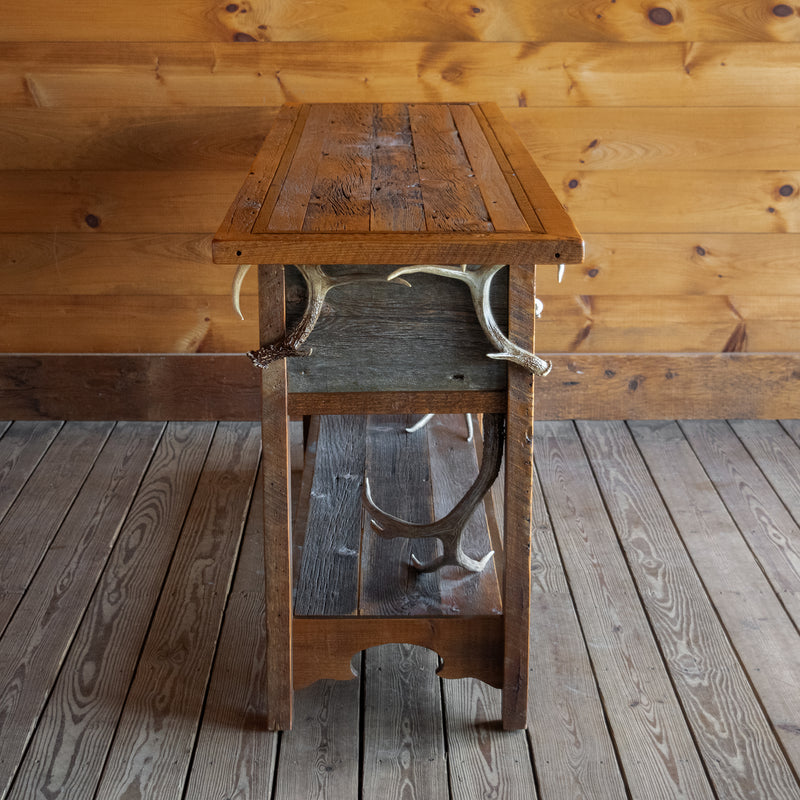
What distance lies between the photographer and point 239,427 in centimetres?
308

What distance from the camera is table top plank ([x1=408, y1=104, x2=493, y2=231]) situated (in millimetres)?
1542

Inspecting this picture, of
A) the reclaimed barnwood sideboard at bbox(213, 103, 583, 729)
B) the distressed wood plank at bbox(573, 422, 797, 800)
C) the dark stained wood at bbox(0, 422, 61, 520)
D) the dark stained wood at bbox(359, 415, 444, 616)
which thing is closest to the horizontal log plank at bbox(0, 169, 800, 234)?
the dark stained wood at bbox(0, 422, 61, 520)

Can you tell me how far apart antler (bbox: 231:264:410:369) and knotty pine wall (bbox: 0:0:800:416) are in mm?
1403

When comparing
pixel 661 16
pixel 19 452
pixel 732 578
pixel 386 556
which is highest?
pixel 661 16

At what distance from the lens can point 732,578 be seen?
2.29 m

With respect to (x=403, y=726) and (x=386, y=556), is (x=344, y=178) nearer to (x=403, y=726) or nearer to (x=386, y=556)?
(x=386, y=556)

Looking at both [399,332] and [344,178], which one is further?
[344,178]

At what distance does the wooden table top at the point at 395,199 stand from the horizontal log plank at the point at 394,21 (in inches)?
21.3

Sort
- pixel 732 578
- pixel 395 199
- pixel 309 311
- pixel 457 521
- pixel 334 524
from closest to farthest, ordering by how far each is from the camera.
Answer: pixel 309 311, pixel 395 199, pixel 457 521, pixel 334 524, pixel 732 578

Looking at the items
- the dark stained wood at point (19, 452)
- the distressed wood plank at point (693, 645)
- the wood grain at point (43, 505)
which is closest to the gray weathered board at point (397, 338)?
the distressed wood plank at point (693, 645)

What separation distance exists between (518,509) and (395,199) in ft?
1.80

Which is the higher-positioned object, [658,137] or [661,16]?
[661,16]

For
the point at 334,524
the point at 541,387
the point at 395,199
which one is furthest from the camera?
the point at 541,387

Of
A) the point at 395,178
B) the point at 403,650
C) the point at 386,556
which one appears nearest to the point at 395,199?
the point at 395,178
